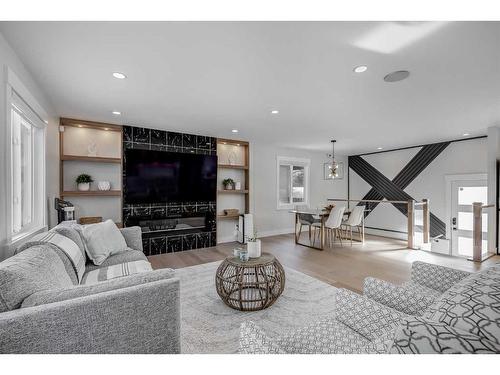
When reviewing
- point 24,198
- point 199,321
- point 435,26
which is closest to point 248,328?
point 199,321

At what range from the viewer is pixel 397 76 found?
7.63ft

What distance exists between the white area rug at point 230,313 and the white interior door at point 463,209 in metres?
4.24

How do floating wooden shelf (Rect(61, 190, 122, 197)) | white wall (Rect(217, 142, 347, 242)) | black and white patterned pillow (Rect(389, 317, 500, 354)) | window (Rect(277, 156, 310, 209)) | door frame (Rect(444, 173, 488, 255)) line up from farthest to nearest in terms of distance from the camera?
window (Rect(277, 156, 310, 209))
white wall (Rect(217, 142, 347, 242))
door frame (Rect(444, 173, 488, 255))
floating wooden shelf (Rect(61, 190, 122, 197))
black and white patterned pillow (Rect(389, 317, 500, 354))

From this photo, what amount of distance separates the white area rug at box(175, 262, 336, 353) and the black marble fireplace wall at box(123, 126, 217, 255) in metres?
1.69

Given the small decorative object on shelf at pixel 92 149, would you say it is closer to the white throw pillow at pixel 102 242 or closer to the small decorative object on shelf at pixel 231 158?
the white throw pillow at pixel 102 242

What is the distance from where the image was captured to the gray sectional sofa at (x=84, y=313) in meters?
1.01

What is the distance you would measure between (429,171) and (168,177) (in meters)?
6.02

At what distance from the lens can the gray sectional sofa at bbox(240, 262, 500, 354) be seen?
68cm

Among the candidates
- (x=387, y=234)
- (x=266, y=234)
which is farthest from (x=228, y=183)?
(x=387, y=234)

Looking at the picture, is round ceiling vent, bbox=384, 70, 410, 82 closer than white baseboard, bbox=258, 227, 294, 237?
Yes

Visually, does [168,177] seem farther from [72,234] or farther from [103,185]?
[72,234]

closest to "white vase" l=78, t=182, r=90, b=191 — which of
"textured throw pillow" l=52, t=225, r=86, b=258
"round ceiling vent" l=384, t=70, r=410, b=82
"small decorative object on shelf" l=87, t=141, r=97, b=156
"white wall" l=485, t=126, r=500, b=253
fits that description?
"small decorative object on shelf" l=87, t=141, r=97, b=156

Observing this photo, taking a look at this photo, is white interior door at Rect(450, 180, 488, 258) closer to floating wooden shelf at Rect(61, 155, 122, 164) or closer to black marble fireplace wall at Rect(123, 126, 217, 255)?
black marble fireplace wall at Rect(123, 126, 217, 255)

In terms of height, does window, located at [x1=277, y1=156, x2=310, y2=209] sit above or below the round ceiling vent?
below
